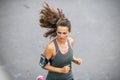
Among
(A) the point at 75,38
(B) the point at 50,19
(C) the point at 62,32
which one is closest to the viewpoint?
(C) the point at 62,32

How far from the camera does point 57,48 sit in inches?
171

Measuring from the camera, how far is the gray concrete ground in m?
6.36

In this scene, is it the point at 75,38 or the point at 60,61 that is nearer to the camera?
the point at 60,61

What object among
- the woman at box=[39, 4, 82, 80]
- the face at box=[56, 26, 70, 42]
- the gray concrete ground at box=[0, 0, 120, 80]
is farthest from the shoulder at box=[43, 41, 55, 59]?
the gray concrete ground at box=[0, 0, 120, 80]

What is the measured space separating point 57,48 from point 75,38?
3.16m

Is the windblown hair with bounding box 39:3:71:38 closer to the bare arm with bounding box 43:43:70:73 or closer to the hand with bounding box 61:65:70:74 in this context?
the bare arm with bounding box 43:43:70:73

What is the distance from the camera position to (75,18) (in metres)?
8.42

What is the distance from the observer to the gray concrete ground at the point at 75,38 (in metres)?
6.36

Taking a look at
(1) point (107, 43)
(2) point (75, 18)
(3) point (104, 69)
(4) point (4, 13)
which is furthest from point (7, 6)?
(3) point (104, 69)

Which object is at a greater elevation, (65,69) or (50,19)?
(50,19)

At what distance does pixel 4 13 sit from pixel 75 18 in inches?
67.0

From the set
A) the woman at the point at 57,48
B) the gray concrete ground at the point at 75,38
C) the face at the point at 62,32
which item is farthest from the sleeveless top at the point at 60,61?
the gray concrete ground at the point at 75,38

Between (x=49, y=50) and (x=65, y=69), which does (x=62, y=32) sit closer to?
(x=49, y=50)

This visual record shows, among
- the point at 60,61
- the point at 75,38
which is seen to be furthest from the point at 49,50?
the point at 75,38
